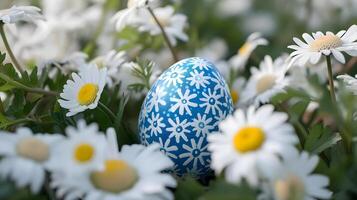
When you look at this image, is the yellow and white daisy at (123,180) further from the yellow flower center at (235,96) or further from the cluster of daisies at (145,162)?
the yellow flower center at (235,96)

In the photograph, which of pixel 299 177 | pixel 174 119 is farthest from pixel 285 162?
pixel 174 119

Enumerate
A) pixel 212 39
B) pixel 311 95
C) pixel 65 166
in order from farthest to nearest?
1. pixel 212 39
2. pixel 311 95
3. pixel 65 166

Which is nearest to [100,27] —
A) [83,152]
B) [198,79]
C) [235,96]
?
[235,96]

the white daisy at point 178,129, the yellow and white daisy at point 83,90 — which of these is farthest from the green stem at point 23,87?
the white daisy at point 178,129

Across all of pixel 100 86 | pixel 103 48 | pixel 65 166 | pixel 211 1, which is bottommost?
pixel 65 166

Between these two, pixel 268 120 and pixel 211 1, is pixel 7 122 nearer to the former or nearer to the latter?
pixel 268 120

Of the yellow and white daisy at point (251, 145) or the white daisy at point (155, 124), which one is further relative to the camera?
the white daisy at point (155, 124)
